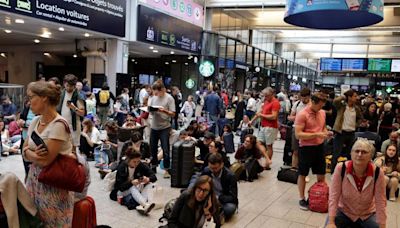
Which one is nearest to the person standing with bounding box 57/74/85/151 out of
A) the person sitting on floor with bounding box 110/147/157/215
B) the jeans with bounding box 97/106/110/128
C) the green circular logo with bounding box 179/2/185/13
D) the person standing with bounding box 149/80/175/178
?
the person sitting on floor with bounding box 110/147/157/215

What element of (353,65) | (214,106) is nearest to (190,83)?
(214,106)

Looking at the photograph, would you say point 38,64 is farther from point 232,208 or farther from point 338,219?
point 338,219

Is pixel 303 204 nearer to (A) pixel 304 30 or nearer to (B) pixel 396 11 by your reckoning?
(B) pixel 396 11

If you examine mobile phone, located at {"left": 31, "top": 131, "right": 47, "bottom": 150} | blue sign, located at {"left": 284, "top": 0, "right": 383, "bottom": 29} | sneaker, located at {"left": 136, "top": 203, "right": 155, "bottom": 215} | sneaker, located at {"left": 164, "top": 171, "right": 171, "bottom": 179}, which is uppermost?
blue sign, located at {"left": 284, "top": 0, "right": 383, "bottom": 29}

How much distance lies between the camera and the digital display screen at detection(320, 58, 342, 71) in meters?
20.6

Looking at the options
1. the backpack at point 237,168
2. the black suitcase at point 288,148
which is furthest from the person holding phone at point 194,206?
the black suitcase at point 288,148

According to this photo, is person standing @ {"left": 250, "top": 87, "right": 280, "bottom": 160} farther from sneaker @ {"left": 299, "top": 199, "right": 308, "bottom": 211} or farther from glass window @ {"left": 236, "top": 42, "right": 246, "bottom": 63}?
glass window @ {"left": 236, "top": 42, "right": 246, "bottom": 63}

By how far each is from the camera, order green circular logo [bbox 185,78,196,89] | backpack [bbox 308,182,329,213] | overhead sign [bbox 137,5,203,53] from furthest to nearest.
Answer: green circular logo [bbox 185,78,196,89] → overhead sign [bbox 137,5,203,53] → backpack [bbox 308,182,329,213]

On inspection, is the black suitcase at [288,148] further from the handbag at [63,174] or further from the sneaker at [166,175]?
the handbag at [63,174]

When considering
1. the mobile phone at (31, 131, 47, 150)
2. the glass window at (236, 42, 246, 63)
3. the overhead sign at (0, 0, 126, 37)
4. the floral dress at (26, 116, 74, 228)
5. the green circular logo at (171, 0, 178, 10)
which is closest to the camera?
the mobile phone at (31, 131, 47, 150)

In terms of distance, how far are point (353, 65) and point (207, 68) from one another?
874cm

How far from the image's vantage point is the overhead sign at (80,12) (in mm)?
8852

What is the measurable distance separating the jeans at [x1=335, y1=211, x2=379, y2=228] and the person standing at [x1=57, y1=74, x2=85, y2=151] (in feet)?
10.2

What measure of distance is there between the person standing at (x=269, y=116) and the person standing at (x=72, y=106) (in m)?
3.36
